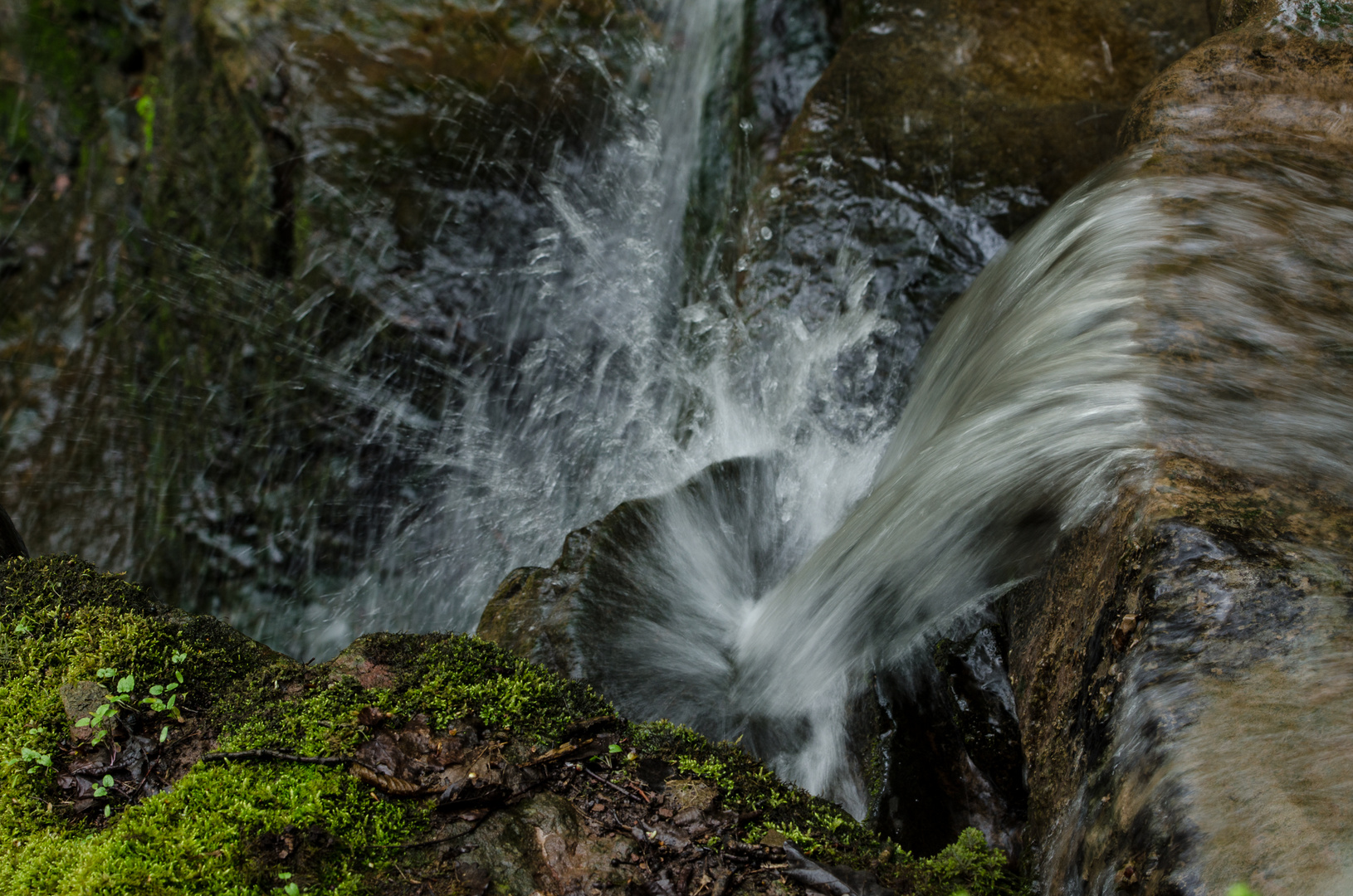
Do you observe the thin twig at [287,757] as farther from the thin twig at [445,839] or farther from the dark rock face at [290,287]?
the dark rock face at [290,287]

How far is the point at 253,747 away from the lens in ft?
7.55

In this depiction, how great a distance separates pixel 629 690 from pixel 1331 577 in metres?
2.43

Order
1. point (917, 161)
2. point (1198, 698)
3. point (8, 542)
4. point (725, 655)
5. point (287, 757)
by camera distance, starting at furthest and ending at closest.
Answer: point (917, 161) < point (725, 655) < point (8, 542) < point (287, 757) < point (1198, 698)

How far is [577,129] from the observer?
638cm

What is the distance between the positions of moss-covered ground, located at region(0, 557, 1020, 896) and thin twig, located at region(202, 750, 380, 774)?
0.02 meters

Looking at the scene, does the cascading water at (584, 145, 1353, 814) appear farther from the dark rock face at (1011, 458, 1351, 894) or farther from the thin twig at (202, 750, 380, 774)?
the thin twig at (202, 750, 380, 774)

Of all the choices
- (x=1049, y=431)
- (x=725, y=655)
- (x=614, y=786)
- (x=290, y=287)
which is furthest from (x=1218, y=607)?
(x=290, y=287)

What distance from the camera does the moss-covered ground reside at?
1991mm

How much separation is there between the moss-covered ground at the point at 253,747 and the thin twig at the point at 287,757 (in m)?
0.02

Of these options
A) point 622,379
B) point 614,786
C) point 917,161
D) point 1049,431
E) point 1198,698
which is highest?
point 917,161

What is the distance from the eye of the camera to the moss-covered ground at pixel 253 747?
1.99 m

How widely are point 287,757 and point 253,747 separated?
0.12 metres

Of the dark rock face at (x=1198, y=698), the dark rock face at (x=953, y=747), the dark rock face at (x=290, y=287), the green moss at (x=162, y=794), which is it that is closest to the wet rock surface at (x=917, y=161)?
the dark rock face at (x=290, y=287)

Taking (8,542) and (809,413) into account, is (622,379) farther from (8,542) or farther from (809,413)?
(8,542)
